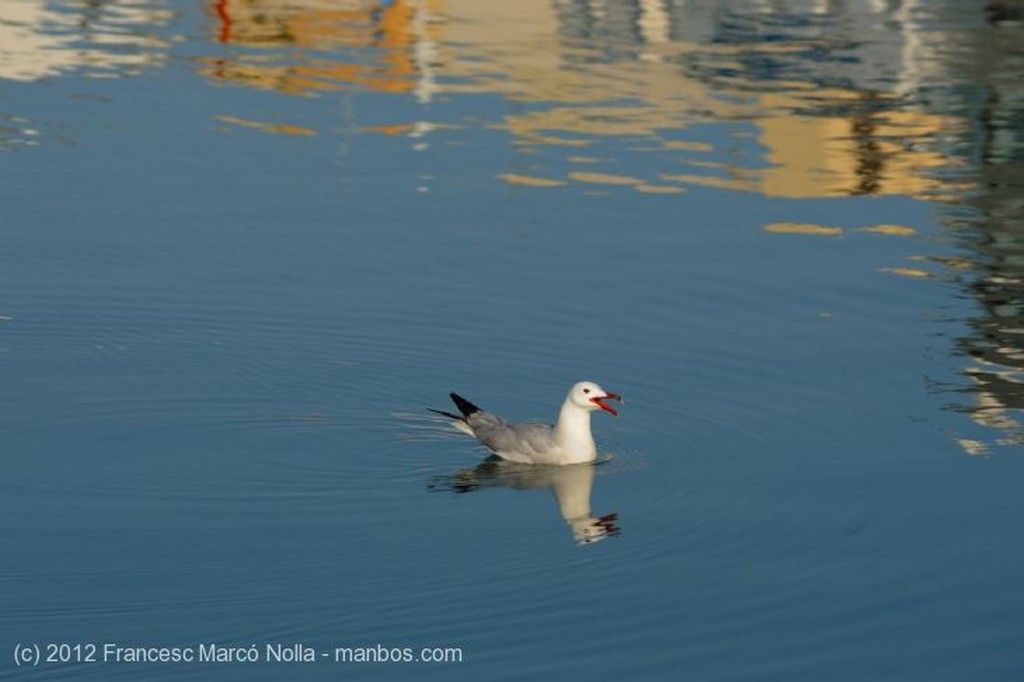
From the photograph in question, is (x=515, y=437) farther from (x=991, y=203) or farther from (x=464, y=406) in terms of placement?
(x=991, y=203)

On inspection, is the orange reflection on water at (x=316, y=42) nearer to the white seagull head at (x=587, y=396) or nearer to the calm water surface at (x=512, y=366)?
the calm water surface at (x=512, y=366)

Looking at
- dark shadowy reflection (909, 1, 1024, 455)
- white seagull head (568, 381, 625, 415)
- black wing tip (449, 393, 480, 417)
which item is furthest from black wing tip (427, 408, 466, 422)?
dark shadowy reflection (909, 1, 1024, 455)

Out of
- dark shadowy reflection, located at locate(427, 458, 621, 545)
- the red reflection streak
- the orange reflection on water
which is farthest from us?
the red reflection streak

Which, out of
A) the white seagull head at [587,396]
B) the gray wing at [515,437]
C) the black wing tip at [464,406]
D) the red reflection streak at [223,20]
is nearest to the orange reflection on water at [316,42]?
the red reflection streak at [223,20]

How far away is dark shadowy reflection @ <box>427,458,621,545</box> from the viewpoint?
635 inches

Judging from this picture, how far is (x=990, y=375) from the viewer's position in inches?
757

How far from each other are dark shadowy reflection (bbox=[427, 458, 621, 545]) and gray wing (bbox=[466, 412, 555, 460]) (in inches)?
5.6

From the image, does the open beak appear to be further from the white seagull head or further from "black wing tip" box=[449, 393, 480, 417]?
"black wing tip" box=[449, 393, 480, 417]

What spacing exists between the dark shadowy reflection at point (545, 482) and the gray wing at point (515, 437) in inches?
5.6

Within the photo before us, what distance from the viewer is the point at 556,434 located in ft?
56.3

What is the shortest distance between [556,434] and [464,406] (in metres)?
0.83

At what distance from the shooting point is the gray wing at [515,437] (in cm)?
1716

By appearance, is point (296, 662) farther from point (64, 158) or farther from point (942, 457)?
point (64, 158)

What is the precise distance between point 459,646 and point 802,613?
2.21 m
